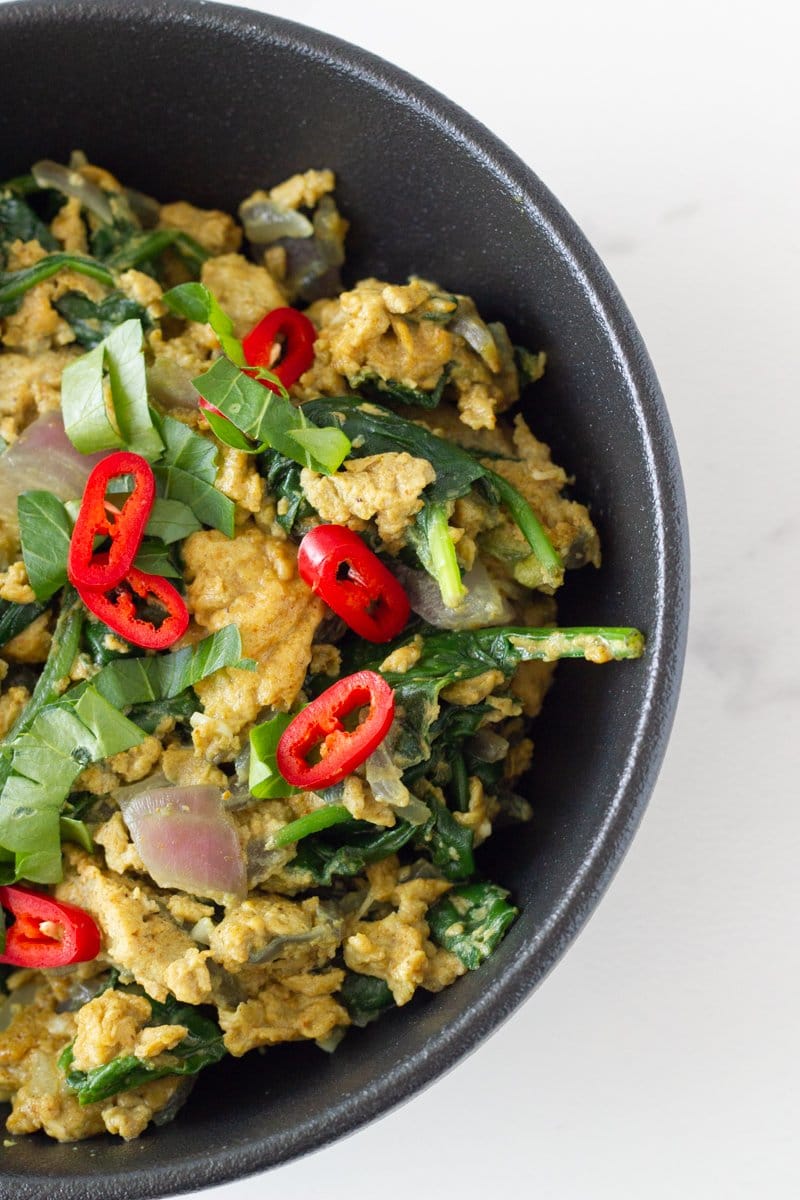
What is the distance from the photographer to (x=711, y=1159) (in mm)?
4059

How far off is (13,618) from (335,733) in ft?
3.25

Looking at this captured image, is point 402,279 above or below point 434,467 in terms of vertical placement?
above

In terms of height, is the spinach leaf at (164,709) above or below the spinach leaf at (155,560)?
below

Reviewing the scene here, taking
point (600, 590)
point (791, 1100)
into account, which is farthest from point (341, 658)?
point (791, 1100)

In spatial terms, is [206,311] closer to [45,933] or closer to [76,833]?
[76,833]

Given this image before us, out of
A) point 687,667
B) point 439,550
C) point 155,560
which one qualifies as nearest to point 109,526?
point 155,560

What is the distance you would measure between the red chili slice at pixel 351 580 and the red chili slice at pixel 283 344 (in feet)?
1.84

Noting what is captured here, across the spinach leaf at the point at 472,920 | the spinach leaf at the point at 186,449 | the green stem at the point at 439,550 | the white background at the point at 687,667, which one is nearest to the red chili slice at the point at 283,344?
the spinach leaf at the point at 186,449

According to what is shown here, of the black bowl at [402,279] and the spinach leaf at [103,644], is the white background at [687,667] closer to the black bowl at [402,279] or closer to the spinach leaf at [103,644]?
the black bowl at [402,279]

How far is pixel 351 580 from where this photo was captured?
3332 mm

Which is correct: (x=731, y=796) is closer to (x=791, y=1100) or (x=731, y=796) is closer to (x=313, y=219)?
(x=791, y=1100)

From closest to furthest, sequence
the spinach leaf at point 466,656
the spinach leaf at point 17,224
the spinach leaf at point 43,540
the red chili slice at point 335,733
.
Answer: the red chili slice at point 335,733, the spinach leaf at point 466,656, the spinach leaf at point 43,540, the spinach leaf at point 17,224

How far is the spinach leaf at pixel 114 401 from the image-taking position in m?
3.44

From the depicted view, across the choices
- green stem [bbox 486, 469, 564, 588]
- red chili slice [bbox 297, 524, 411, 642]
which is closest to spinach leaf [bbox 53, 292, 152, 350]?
red chili slice [bbox 297, 524, 411, 642]
